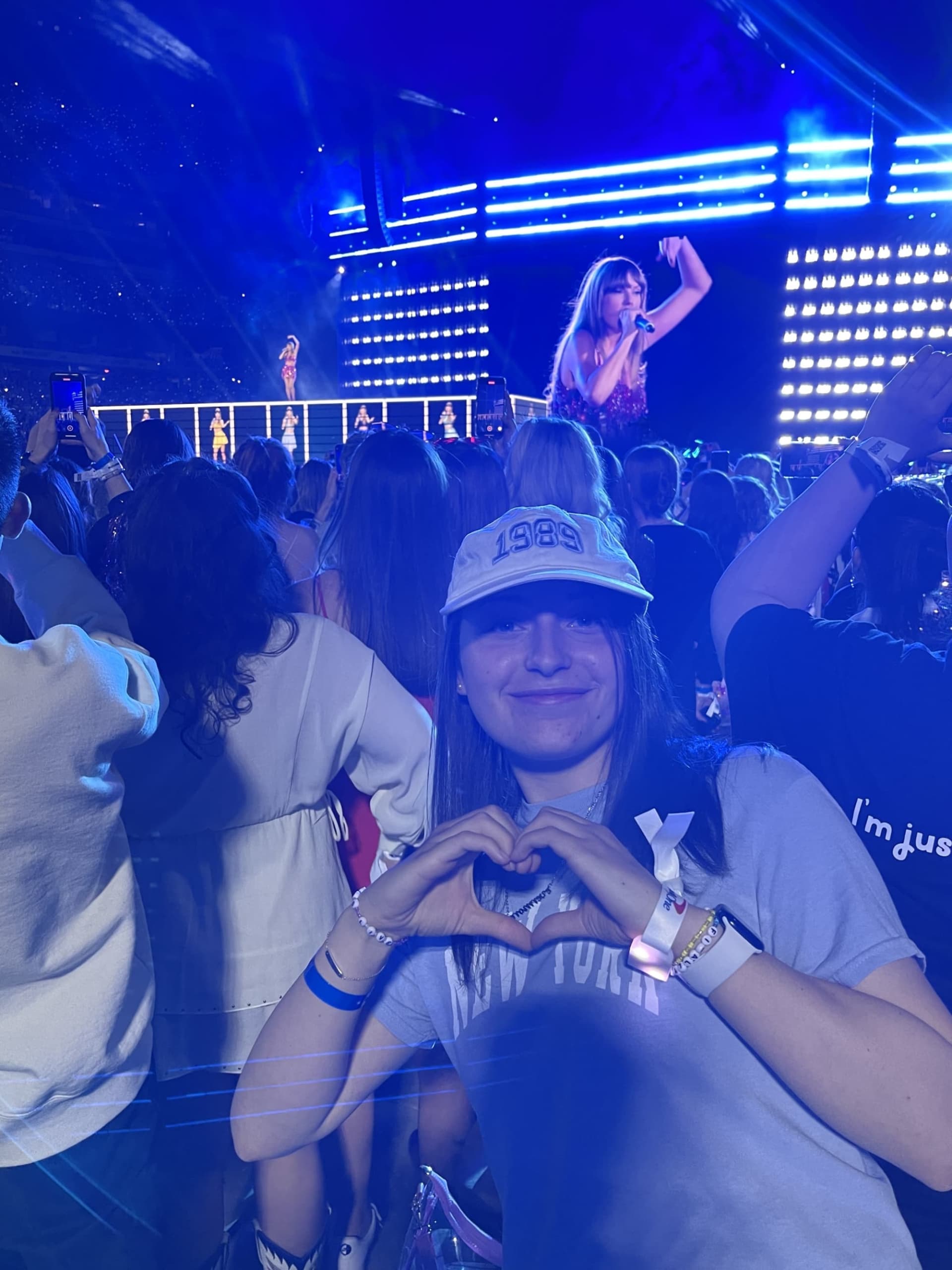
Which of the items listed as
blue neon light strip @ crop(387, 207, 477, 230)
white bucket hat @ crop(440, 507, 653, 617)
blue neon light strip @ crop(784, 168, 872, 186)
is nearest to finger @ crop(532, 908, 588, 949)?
white bucket hat @ crop(440, 507, 653, 617)

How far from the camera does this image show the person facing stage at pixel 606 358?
7383mm

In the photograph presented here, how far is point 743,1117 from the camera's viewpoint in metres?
1.14

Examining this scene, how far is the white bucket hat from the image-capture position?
57.4 inches

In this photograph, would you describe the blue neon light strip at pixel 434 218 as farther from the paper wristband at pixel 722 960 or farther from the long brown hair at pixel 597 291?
the paper wristband at pixel 722 960

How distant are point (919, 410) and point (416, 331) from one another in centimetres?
1932

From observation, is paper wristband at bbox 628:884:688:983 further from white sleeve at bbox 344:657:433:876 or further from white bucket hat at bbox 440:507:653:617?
white sleeve at bbox 344:657:433:876

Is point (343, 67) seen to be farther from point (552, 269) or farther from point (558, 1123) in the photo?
point (558, 1123)

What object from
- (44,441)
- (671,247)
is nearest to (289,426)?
(671,247)

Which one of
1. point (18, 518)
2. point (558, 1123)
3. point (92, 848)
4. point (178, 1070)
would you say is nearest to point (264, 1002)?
point (178, 1070)

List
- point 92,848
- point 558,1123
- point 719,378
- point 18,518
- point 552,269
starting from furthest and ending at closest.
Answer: point 552,269, point 719,378, point 18,518, point 92,848, point 558,1123

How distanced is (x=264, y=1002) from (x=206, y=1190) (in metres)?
0.36

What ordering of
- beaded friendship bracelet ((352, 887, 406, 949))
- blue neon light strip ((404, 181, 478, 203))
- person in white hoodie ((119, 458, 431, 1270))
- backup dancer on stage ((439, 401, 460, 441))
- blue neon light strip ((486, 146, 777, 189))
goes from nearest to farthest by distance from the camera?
beaded friendship bracelet ((352, 887, 406, 949)), person in white hoodie ((119, 458, 431, 1270)), backup dancer on stage ((439, 401, 460, 441)), blue neon light strip ((486, 146, 777, 189)), blue neon light strip ((404, 181, 478, 203))

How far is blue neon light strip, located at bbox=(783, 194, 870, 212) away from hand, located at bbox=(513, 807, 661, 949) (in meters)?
15.2

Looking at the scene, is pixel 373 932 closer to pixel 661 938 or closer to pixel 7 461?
pixel 661 938
